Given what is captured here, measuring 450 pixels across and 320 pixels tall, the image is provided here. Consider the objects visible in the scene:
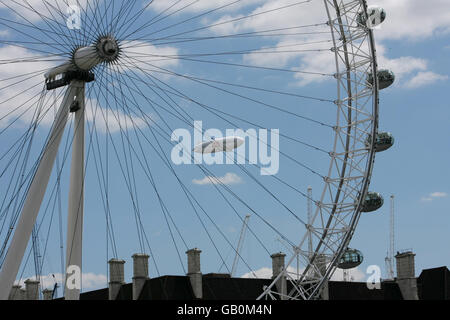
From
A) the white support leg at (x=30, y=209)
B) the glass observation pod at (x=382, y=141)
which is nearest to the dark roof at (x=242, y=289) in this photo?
the glass observation pod at (x=382, y=141)

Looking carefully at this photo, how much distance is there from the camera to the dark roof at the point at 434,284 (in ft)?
218

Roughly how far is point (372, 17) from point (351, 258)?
1403 cm

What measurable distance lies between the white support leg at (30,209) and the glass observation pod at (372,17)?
19.2m

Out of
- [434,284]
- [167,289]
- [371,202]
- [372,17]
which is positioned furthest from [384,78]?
[434,284]

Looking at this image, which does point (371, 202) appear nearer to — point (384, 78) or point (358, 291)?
point (384, 78)

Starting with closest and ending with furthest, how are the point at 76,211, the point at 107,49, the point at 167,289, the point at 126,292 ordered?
1. the point at 76,211
2. the point at 107,49
3. the point at 167,289
4. the point at 126,292

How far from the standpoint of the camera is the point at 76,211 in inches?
1465

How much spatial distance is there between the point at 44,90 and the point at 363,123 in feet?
61.9

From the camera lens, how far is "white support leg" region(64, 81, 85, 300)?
36062 millimetres

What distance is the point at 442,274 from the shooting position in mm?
67188

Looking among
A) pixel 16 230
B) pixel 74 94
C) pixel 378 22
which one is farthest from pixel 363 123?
pixel 16 230

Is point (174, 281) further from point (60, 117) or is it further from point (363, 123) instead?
point (60, 117)

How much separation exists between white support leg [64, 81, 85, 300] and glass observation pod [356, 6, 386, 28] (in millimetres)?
17820

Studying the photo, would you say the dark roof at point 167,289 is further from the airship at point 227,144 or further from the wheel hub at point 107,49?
the airship at point 227,144
